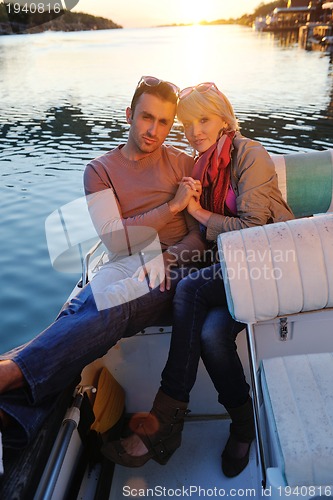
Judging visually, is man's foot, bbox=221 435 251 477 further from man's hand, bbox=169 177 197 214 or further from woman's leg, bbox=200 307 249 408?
man's hand, bbox=169 177 197 214

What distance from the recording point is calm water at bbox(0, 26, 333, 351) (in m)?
4.55

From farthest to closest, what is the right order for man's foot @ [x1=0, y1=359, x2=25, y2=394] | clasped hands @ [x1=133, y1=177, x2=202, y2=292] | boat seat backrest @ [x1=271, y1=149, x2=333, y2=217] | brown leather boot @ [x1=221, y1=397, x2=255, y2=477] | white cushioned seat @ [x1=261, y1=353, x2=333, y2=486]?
boat seat backrest @ [x1=271, y1=149, x2=333, y2=217] < clasped hands @ [x1=133, y1=177, x2=202, y2=292] < brown leather boot @ [x1=221, y1=397, x2=255, y2=477] < man's foot @ [x1=0, y1=359, x2=25, y2=394] < white cushioned seat @ [x1=261, y1=353, x2=333, y2=486]

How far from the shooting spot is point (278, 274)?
67.1 inches

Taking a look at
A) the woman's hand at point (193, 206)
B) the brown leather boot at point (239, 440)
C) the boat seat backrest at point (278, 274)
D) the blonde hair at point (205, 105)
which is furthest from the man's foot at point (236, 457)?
the blonde hair at point (205, 105)

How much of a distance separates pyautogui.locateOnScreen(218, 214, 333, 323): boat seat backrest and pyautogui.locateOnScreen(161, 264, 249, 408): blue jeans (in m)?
0.13

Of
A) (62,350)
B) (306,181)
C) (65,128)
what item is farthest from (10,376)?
(65,128)

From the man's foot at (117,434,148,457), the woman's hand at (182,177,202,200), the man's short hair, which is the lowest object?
the man's foot at (117,434,148,457)

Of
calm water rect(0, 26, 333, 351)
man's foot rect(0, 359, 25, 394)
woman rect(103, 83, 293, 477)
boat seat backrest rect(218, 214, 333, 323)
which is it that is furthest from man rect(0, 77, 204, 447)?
calm water rect(0, 26, 333, 351)

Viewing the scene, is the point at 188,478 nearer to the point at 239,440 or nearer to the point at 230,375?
the point at 239,440

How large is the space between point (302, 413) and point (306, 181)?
154 cm

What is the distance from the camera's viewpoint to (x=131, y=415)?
2266mm

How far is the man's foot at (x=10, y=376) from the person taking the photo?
60.2 inches

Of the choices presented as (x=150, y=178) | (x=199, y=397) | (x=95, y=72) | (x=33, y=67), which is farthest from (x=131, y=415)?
(x=33, y=67)

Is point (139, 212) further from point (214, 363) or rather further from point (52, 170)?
point (52, 170)
